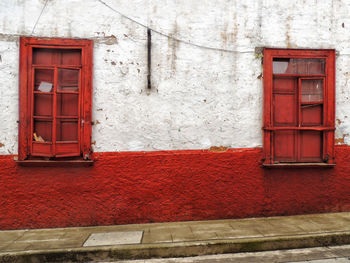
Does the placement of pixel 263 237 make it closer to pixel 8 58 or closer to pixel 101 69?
pixel 101 69

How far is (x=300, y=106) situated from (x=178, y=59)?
7.60 ft

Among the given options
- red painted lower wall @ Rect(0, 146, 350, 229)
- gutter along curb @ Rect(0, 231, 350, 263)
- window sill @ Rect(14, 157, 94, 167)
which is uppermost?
window sill @ Rect(14, 157, 94, 167)

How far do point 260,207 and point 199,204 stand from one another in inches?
42.5

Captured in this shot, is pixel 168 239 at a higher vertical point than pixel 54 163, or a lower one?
lower

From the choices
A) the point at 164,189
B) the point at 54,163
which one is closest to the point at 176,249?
the point at 164,189

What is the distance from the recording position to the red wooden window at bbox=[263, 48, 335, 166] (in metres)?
5.03

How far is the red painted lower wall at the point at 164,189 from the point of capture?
182 inches

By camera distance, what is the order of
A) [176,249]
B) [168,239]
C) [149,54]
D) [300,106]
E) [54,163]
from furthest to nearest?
[300,106] < [149,54] < [54,163] < [168,239] < [176,249]

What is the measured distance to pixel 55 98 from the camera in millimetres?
4660

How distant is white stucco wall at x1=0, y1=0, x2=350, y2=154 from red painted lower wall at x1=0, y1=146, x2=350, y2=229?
0.29 meters

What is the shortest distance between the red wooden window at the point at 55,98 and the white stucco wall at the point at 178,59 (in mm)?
152

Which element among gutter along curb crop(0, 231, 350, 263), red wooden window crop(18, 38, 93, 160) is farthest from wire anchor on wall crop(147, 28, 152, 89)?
gutter along curb crop(0, 231, 350, 263)

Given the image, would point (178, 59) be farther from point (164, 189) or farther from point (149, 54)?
point (164, 189)

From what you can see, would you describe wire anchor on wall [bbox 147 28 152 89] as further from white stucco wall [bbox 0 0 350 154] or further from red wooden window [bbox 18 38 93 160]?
red wooden window [bbox 18 38 93 160]
